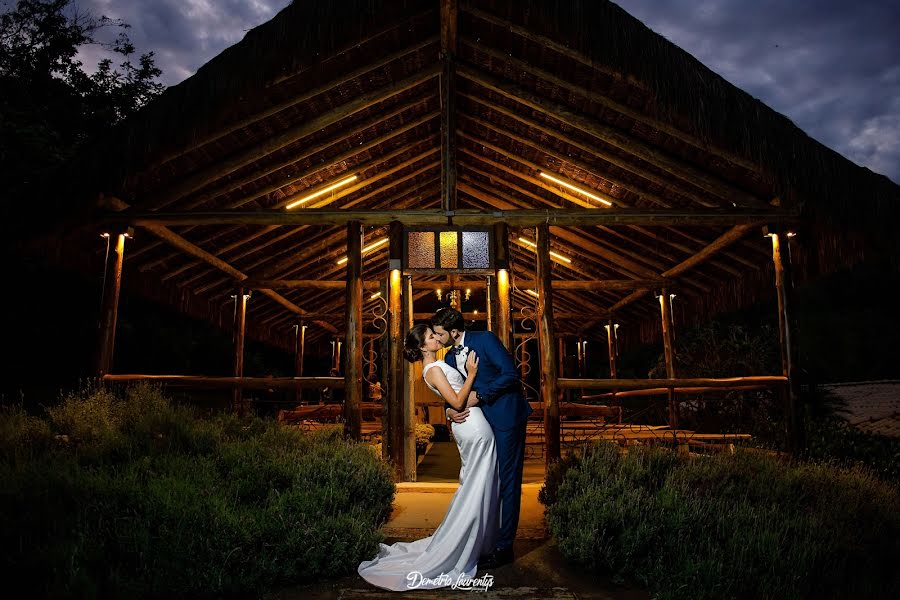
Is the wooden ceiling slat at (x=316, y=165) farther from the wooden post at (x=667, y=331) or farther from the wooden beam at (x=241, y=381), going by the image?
the wooden post at (x=667, y=331)

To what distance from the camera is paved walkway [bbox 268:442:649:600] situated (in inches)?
131

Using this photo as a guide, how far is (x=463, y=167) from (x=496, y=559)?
6.80 meters

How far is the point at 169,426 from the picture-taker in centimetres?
564

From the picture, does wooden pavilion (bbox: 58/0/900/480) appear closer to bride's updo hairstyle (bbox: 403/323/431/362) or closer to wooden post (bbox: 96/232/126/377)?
wooden post (bbox: 96/232/126/377)

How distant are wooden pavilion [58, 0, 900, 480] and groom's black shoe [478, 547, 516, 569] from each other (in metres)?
3.13

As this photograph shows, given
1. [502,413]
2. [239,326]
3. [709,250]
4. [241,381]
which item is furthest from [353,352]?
[709,250]

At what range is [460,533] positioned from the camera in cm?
356

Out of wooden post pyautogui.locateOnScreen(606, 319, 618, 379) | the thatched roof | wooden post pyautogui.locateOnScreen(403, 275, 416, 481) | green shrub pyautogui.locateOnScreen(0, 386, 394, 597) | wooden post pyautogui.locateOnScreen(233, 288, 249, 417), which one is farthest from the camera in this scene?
wooden post pyautogui.locateOnScreen(606, 319, 618, 379)

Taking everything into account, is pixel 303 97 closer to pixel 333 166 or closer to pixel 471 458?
pixel 333 166

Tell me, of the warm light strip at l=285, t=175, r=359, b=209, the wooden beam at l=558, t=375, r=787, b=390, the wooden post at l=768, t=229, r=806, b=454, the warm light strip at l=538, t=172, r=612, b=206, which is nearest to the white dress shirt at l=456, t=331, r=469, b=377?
the wooden beam at l=558, t=375, r=787, b=390

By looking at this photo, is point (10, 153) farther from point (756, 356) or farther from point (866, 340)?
point (866, 340)

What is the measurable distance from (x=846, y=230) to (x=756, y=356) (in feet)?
17.2

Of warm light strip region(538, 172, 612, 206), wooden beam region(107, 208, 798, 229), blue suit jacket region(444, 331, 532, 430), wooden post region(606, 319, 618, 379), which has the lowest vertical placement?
blue suit jacket region(444, 331, 532, 430)

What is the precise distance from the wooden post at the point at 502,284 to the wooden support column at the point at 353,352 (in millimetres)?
1847
